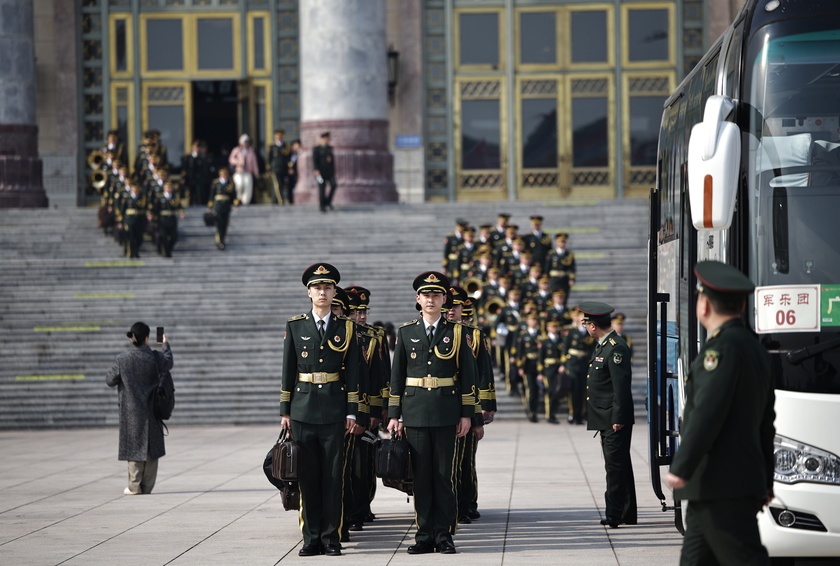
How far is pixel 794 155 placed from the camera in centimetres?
774

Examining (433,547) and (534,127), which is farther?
(534,127)

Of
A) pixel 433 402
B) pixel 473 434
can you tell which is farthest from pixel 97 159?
pixel 433 402

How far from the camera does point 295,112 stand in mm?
33781

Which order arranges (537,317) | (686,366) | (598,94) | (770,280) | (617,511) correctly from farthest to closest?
1. (598,94)
2. (537,317)
3. (617,511)
4. (686,366)
5. (770,280)

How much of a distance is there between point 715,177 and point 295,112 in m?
27.4

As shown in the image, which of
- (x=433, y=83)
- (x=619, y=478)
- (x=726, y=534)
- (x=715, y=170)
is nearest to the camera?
(x=726, y=534)

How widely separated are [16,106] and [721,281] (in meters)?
26.8

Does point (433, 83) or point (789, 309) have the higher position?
point (433, 83)

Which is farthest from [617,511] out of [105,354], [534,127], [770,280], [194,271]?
[534,127]

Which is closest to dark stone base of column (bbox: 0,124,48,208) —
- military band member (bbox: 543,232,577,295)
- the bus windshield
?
military band member (bbox: 543,232,577,295)

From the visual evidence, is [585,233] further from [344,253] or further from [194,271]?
[194,271]

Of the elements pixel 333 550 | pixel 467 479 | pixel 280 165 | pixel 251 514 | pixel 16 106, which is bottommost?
pixel 251 514

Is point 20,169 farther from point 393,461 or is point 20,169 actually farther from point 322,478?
point 393,461

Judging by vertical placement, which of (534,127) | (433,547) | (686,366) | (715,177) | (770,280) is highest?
(534,127)
